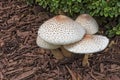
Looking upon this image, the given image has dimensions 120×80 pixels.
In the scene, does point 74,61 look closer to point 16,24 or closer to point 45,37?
point 45,37

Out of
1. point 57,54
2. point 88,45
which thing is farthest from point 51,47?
point 88,45

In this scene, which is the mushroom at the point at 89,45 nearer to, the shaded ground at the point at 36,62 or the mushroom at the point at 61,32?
the mushroom at the point at 61,32

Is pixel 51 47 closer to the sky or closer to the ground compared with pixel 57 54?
closer to the sky

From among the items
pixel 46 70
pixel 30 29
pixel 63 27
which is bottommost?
pixel 46 70

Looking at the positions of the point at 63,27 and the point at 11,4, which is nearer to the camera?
the point at 63,27

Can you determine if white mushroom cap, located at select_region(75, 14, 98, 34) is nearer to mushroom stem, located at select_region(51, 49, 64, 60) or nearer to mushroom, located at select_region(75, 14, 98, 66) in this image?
mushroom, located at select_region(75, 14, 98, 66)

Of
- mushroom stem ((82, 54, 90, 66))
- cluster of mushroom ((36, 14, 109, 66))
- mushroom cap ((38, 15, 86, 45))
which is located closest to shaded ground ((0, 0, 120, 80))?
mushroom stem ((82, 54, 90, 66))

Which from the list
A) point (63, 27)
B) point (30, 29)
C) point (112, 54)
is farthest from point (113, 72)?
point (30, 29)

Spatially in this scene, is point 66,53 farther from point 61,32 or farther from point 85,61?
point 61,32
